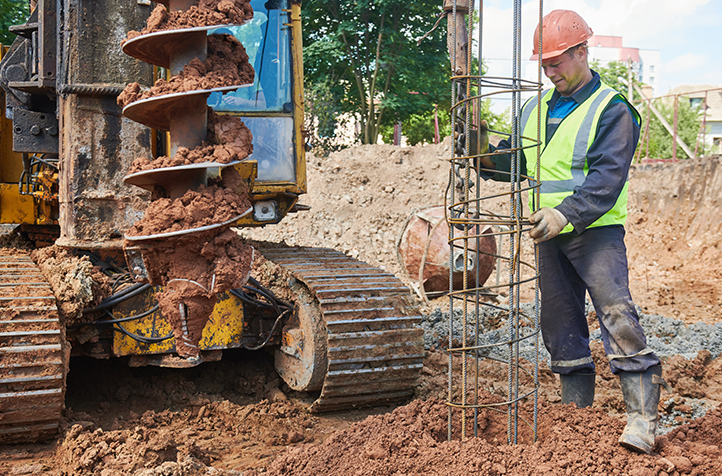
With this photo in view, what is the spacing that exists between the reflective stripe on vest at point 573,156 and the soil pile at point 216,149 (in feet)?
4.86

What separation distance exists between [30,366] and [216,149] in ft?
5.03

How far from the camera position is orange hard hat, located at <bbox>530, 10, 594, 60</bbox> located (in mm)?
3043

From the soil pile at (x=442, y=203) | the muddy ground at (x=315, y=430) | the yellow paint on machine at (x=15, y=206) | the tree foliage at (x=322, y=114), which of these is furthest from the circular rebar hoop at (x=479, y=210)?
the tree foliage at (x=322, y=114)

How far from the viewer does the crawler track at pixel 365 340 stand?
3.79 meters

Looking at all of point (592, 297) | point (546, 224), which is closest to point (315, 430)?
point (592, 297)

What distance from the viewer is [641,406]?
2762 millimetres

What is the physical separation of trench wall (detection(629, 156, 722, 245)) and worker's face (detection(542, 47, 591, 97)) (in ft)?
31.6

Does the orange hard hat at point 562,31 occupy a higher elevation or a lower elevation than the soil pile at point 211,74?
higher

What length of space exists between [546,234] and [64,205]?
2.76m

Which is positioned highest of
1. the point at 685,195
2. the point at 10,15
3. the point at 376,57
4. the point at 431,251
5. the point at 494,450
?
the point at 376,57

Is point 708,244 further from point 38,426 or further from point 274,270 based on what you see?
point 38,426

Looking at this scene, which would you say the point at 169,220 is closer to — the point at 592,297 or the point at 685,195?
the point at 592,297

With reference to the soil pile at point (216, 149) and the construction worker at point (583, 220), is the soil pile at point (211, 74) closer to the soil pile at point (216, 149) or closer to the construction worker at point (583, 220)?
the soil pile at point (216, 149)

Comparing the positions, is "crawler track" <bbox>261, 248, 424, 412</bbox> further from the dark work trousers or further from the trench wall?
the trench wall
